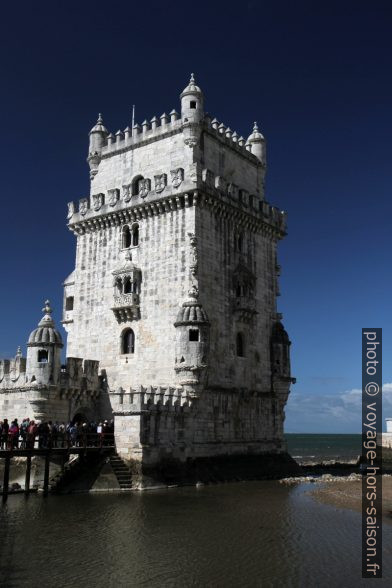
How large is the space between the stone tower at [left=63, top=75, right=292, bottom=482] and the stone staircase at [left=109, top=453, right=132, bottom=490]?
0.43 metres

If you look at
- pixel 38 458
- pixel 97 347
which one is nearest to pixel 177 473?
pixel 38 458

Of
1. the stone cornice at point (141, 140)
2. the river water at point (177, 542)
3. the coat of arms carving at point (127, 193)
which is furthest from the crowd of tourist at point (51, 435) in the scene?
the stone cornice at point (141, 140)

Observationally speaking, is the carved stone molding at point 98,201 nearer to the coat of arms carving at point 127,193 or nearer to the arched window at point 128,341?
the coat of arms carving at point 127,193

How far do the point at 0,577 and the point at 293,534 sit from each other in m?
10.0

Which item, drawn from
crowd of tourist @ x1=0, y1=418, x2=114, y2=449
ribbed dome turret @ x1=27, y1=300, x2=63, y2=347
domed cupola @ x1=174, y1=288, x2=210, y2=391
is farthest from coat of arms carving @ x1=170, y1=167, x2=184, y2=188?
crowd of tourist @ x1=0, y1=418, x2=114, y2=449

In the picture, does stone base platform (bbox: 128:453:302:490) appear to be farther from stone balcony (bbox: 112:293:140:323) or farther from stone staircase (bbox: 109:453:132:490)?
stone balcony (bbox: 112:293:140:323)

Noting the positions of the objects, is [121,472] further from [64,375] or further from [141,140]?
[141,140]

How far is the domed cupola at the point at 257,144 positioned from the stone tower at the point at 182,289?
1.61 meters

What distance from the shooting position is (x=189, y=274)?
36.7 metres

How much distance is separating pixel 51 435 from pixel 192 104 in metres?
21.2

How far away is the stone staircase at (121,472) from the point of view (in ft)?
102

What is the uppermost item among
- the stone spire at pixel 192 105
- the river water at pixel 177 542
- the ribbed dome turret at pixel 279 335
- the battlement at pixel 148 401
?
the stone spire at pixel 192 105

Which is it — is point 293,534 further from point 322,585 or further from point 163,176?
point 163,176

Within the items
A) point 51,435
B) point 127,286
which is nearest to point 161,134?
point 127,286
